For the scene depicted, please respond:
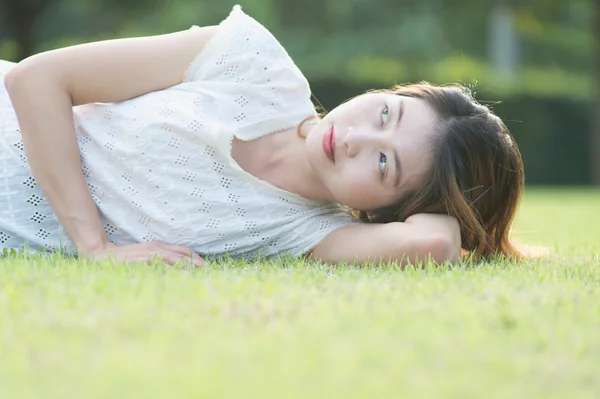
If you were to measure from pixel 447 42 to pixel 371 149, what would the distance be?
2682 centimetres

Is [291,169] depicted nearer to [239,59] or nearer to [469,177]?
[239,59]

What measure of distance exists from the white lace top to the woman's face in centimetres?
26

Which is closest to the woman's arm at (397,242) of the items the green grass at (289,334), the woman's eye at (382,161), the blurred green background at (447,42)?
the woman's eye at (382,161)

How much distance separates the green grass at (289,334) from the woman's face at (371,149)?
0.49 meters

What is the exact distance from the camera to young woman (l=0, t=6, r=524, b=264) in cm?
318

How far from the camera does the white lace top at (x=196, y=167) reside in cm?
327

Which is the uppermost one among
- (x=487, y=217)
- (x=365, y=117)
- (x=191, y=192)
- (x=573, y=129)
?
(x=365, y=117)

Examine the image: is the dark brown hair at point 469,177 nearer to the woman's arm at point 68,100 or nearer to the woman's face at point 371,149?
the woman's face at point 371,149

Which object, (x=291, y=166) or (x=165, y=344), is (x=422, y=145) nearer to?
(x=291, y=166)

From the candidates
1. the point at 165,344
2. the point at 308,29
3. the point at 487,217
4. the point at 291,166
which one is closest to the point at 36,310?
the point at 165,344

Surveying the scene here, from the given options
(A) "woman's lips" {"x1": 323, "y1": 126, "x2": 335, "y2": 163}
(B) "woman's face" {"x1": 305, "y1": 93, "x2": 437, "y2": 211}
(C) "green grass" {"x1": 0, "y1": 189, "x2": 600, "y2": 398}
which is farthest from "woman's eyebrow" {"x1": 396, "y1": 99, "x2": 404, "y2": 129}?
(C) "green grass" {"x1": 0, "y1": 189, "x2": 600, "y2": 398}

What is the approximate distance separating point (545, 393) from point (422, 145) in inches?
71.7

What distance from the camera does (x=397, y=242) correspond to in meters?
3.17

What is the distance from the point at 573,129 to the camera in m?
18.2
